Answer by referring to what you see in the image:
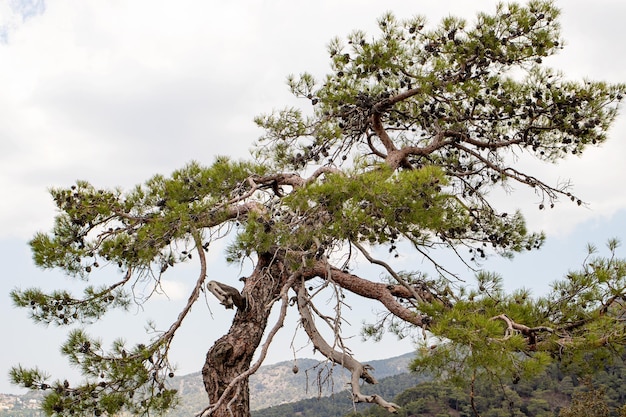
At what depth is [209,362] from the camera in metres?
4.09

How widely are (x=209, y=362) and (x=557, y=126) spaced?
3.37m

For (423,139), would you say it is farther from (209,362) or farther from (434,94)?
(209,362)

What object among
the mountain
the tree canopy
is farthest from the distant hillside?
the tree canopy

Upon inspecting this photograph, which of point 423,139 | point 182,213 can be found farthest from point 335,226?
point 423,139

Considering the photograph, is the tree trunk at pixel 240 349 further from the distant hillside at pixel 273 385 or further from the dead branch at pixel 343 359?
the distant hillside at pixel 273 385

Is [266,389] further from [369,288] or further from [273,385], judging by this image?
[369,288]

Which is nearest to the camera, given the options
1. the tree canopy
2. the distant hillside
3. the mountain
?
the tree canopy

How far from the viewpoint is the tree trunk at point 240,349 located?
3.94 meters

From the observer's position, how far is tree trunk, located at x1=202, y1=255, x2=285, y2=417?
394 centimetres

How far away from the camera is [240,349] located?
411 centimetres

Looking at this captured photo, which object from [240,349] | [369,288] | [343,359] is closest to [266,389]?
[369,288]

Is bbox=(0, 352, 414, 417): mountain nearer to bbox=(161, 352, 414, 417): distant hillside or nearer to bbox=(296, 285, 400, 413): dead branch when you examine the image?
bbox=(161, 352, 414, 417): distant hillside

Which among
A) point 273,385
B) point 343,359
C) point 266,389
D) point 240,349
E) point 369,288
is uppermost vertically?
point 273,385

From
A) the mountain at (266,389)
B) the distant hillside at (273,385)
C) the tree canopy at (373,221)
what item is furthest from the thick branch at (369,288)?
the distant hillside at (273,385)
